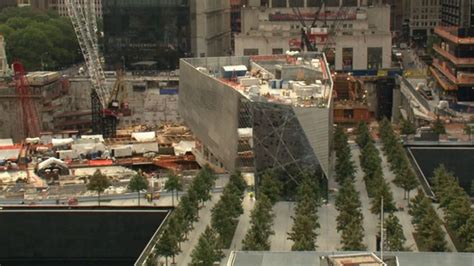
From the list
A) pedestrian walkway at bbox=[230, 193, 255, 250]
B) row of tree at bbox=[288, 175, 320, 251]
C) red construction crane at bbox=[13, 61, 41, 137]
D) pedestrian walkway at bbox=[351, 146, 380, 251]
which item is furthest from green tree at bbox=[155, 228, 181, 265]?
red construction crane at bbox=[13, 61, 41, 137]

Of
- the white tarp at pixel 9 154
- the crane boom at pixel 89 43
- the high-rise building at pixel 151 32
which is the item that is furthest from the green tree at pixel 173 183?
the high-rise building at pixel 151 32

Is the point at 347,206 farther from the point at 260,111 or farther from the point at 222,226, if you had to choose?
the point at 260,111

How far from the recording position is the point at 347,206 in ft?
160

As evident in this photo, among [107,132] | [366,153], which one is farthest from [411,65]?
[366,153]

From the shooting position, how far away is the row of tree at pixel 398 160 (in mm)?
54656

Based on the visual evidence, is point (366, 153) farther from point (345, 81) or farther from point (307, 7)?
point (307, 7)

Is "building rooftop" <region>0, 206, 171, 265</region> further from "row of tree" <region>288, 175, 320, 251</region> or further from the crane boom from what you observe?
the crane boom

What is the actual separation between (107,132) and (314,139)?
4333cm

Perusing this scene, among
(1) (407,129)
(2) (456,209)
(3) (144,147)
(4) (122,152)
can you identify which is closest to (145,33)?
(3) (144,147)

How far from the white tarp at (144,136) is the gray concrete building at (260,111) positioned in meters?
5.19

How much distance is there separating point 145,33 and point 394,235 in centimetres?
7720

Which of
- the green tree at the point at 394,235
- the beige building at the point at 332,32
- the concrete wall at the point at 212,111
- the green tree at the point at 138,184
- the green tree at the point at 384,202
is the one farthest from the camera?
the beige building at the point at 332,32

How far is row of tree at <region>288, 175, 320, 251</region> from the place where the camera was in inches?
1740

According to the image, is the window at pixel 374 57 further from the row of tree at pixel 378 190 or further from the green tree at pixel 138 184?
the green tree at pixel 138 184
